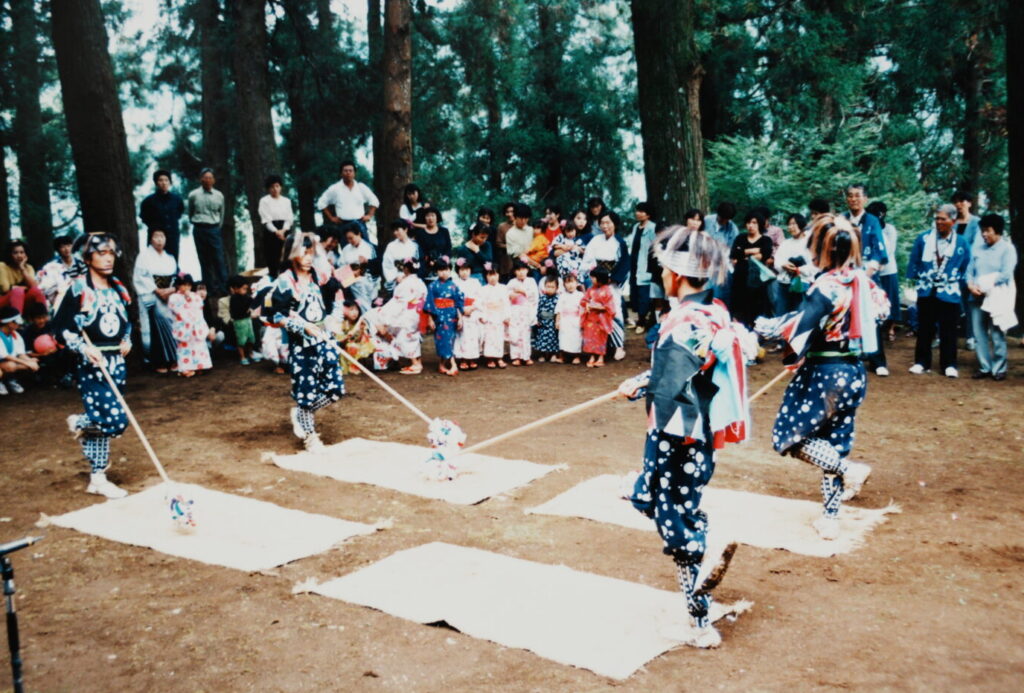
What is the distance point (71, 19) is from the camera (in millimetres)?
11320

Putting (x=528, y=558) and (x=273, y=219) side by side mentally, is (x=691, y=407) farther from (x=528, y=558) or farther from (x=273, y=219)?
(x=273, y=219)

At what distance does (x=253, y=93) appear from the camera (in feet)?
51.8

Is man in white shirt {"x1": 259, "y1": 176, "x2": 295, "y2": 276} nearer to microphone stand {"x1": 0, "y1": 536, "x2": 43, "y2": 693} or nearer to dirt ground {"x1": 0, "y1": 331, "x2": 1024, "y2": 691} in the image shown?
dirt ground {"x1": 0, "y1": 331, "x2": 1024, "y2": 691}

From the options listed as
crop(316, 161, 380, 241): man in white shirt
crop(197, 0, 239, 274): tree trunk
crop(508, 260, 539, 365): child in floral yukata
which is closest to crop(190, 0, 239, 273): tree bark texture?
crop(197, 0, 239, 274): tree trunk

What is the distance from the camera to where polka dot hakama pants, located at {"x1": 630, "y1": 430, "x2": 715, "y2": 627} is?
12.7 feet

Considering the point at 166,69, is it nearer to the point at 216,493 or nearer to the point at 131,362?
the point at 131,362

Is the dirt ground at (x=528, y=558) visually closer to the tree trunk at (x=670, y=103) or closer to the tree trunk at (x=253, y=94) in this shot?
the tree trunk at (x=670, y=103)

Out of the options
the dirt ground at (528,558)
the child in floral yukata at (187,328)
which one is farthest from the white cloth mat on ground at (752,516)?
the child in floral yukata at (187,328)

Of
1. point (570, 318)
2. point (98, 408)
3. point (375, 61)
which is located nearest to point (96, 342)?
point (98, 408)

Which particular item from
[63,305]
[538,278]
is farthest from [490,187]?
[63,305]

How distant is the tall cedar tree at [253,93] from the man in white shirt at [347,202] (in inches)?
165

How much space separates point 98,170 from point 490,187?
8238mm

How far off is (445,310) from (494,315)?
0.64m

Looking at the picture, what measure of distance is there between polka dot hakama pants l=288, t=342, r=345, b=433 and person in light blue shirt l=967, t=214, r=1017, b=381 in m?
6.45
